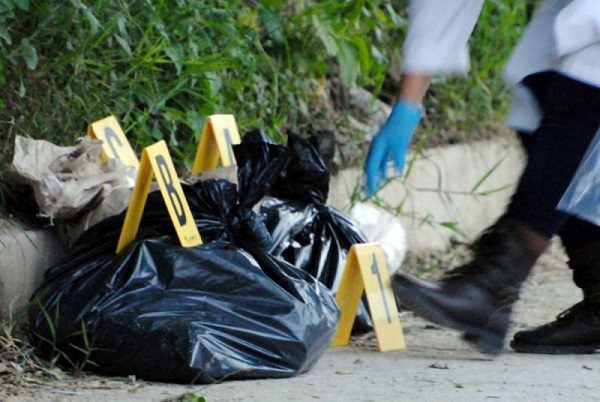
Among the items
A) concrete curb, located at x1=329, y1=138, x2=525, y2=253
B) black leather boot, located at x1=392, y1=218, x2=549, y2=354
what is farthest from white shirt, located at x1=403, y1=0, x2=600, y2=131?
concrete curb, located at x1=329, y1=138, x2=525, y2=253

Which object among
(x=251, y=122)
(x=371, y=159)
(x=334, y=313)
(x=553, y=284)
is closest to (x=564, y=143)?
(x=371, y=159)

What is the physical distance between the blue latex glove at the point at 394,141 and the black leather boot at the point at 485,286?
0.98 feet

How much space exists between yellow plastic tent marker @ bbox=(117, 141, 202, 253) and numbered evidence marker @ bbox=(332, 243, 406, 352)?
0.53 metres

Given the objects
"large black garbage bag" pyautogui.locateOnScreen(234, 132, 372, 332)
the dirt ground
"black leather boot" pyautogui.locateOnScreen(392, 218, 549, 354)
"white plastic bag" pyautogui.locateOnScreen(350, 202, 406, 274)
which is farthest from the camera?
"white plastic bag" pyautogui.locateOnScreen(350, 202, 406, 274)

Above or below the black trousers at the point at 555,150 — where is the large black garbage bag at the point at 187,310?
below

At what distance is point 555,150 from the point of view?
3188 mm

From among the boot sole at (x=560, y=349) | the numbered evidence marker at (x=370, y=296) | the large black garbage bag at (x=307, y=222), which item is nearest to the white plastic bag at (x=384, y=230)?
the large black garbage bag at (x=307, y=222)

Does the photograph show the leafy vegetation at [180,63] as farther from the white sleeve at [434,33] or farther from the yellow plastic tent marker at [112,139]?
the white sleeve at [434,33]

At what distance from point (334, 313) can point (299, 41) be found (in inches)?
70.1

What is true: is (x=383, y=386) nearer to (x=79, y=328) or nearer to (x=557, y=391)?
(x=557, y=391)

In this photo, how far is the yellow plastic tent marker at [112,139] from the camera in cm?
379

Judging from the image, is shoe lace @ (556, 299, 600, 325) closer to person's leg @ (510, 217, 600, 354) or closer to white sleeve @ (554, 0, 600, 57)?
person's leg @ (510, 217, 600, 354)

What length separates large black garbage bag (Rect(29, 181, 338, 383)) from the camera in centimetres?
308

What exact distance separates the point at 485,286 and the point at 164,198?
2.63 ft
